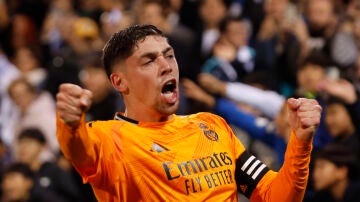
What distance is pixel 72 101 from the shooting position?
3707mm

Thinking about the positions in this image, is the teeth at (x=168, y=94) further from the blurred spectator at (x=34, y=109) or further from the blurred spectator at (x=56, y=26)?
the blurred spectator at (x=56, y=26)

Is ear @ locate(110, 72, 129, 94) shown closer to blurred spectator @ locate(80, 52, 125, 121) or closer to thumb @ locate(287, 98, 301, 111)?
thumb @ locate(287, 98, 301, 111)

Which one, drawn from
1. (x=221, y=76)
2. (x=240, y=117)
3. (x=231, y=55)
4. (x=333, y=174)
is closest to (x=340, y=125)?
(x=333, y=174)

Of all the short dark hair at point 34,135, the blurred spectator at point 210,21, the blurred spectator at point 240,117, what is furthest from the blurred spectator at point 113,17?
the blurred spectator at point 240,117

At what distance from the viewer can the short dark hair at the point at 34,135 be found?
366 inches

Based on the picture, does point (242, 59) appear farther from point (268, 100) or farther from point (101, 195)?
point (101, 195)

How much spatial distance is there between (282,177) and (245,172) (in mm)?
278

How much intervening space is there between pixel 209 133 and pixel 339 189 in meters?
3.03

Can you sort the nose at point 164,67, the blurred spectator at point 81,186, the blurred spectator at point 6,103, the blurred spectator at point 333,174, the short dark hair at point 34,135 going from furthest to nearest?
the blurred spectator at point 6,103
the short dark hair at point 34,135
the blurred spectator at point 81,186
the blurred spectator at point 333,174
the nose at point 164,67

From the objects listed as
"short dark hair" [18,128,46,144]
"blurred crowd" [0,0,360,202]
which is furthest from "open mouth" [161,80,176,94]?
"short dark hair" [18,128,46,144]

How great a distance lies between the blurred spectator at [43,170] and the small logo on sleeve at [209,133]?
4.11 m

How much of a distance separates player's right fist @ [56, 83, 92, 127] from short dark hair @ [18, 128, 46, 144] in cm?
564

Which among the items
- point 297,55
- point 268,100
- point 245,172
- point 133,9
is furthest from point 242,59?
point 245,172

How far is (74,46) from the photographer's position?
10.9 m
